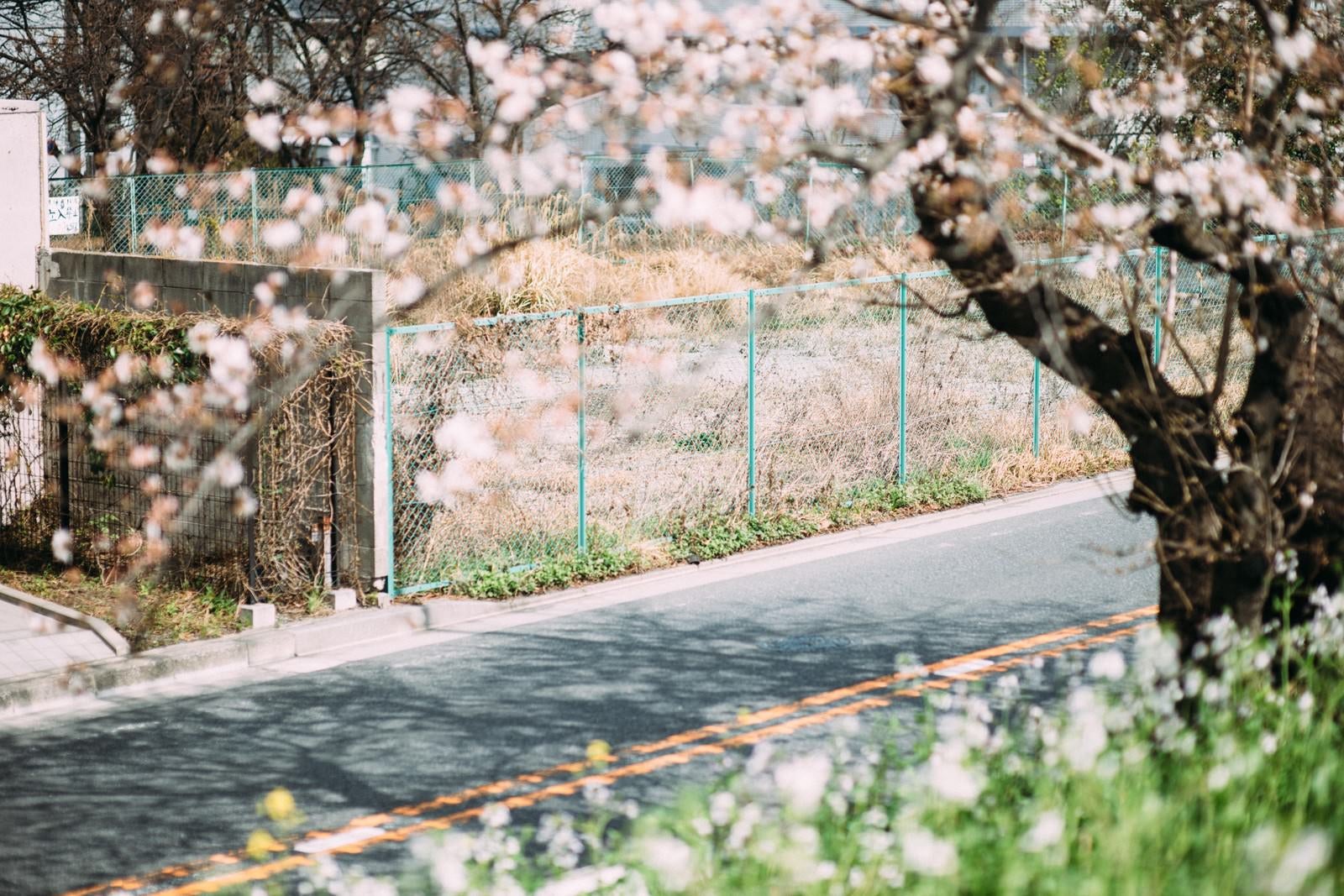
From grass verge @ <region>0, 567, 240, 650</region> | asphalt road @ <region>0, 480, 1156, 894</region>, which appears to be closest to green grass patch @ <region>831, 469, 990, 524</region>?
asphalt road @ <region>0, 480, 1156, 894</region>

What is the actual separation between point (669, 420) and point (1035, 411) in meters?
4.26

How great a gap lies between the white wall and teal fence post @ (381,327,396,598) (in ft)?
13.9

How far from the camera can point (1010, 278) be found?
631cm

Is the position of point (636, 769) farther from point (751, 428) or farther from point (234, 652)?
point (751, 428)

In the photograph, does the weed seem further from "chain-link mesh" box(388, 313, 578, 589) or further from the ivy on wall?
the ivy on wall

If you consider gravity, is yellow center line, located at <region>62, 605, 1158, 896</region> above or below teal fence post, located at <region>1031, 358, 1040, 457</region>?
below

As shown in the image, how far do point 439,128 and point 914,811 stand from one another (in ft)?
13.6

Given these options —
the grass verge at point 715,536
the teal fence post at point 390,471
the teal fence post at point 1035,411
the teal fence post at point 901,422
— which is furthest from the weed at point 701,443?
the teal fence post at point 1035,411

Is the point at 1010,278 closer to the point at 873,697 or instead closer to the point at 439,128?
the point at 439,128

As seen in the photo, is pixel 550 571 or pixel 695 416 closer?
pixel 550 571

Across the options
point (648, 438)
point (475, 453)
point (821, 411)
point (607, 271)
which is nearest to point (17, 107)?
point (475, 453)

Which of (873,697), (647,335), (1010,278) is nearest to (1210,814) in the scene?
(1010,278)

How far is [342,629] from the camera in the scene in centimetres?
1081

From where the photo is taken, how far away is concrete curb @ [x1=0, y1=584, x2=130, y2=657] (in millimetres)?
10320
